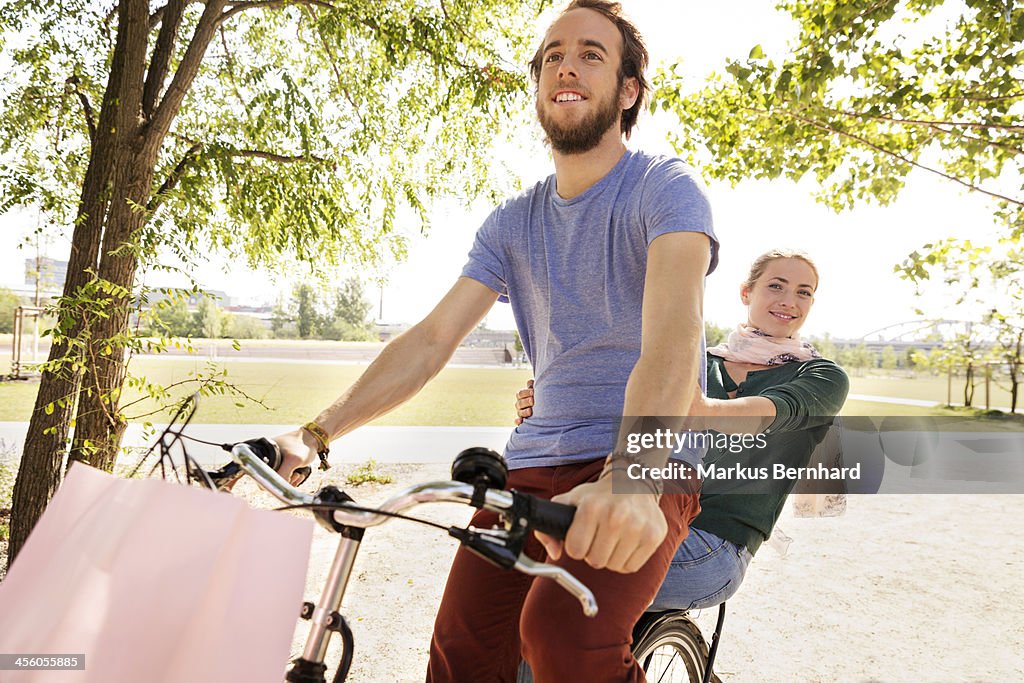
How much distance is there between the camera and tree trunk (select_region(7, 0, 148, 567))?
4.81 meters

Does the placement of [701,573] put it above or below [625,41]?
below

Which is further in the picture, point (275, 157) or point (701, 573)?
point (275, 157)

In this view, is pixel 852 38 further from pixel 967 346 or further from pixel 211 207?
pixel 967 346

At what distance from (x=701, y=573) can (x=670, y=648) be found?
372mm

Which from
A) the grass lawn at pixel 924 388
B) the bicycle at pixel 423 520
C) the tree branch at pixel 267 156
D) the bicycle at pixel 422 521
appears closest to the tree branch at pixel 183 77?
the tree branch at pixel 267 156

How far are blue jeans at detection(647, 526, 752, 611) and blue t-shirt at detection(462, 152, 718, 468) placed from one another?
405 mm

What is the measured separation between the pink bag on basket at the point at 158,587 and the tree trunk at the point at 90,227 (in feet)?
13.9

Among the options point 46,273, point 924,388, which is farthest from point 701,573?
point 924,388

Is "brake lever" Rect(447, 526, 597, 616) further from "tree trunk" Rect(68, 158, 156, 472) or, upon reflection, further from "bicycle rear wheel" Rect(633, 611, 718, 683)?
"tree trunk" Rect(68, 158, 156, 472)

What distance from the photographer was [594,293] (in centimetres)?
176

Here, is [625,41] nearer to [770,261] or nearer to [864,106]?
[770,261]

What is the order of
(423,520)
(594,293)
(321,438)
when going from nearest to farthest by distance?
1. (423,520)
2. (321,438)
3. (594,293)

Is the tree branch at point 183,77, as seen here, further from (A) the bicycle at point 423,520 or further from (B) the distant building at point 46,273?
(A) the bicycle at point 423,520

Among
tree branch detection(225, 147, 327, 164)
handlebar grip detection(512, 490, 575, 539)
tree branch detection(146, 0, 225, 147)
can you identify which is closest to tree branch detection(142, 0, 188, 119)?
tree branch detection(146, 0, 225, 147)
